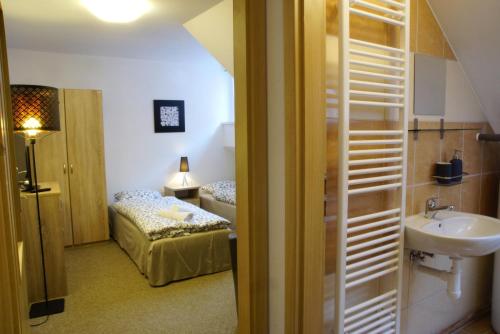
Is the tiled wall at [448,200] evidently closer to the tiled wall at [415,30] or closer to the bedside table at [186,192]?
the tiled wall at [415,30]

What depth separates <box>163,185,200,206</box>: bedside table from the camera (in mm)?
5398

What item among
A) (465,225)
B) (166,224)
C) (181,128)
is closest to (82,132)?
(181,128)

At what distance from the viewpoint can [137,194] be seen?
495 centimetres

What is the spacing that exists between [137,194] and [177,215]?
1.36 meters

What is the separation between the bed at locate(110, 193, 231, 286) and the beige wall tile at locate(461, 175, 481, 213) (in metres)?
2.22

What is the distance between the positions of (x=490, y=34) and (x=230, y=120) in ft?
14.1

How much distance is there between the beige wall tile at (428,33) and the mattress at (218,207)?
9.86ft

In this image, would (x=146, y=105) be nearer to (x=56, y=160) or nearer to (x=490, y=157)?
(x=56, y=160)

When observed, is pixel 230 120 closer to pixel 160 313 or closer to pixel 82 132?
pixel 82 132

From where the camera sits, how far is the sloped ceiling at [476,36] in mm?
2031

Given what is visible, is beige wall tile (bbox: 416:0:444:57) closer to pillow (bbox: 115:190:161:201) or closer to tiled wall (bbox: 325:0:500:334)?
tiled wall (bbox: 325:0:500:334)

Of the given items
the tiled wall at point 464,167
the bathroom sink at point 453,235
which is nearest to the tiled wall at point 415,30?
the tiled wall at point 464,167

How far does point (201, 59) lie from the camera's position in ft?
16.8

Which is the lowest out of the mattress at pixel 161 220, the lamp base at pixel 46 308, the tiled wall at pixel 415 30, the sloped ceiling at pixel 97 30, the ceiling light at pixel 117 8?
the lamp base at pixel 46 308
